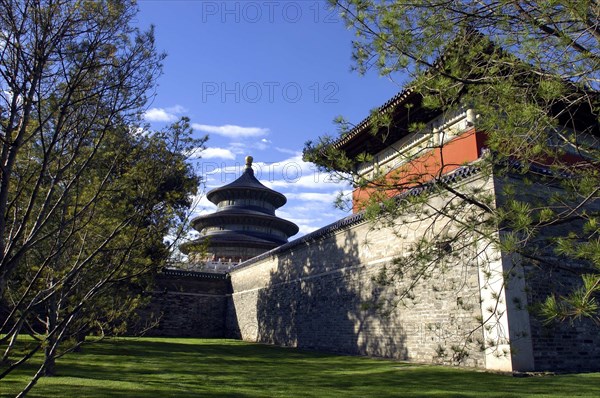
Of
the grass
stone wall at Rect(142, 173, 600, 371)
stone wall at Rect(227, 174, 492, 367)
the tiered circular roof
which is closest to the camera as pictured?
the grass

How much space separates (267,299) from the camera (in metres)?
17.4

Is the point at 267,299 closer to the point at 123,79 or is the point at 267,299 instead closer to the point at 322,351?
the point at 322,351

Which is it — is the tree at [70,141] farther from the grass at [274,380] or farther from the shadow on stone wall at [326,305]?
the shadow on stone wall at [326,305]

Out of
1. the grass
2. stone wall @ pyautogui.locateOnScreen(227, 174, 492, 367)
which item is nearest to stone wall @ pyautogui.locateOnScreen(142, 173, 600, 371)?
stone wall @ pyautogui.locateOnScreen(227, 174, 492, 367)

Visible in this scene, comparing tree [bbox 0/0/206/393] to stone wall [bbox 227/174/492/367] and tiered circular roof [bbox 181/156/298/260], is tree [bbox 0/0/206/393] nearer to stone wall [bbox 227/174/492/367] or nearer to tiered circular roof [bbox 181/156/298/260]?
stone wall [bbox 227/174/492/367]

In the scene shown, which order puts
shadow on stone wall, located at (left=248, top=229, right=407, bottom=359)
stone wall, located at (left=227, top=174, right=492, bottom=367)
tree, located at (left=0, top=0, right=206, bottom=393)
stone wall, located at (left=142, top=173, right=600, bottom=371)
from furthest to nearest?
shadow on stone wall, located at (left=248, top=229, right=407, bottom=359) < stone wall, located at (left=227, top=174, right=492, bottom=367) < stone wall, located at (left=142, top=173, right=600, bottom=371) < tree, located at (left=0, top=0, right=206, bottom=393)

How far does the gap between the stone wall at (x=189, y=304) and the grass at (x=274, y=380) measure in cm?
933

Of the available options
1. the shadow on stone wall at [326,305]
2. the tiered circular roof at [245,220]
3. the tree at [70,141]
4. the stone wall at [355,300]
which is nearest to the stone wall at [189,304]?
the stone wall at [355,300]

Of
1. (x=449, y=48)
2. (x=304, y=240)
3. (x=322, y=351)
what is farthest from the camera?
(x=304, y=240)

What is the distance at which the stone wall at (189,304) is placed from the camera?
19.8m

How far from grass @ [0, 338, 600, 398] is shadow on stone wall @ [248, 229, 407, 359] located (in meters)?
0.88

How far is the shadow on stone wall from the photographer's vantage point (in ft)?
37.3

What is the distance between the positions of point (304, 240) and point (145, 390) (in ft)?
30.4

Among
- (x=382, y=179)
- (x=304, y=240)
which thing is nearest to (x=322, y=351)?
(x=304, y=240)
